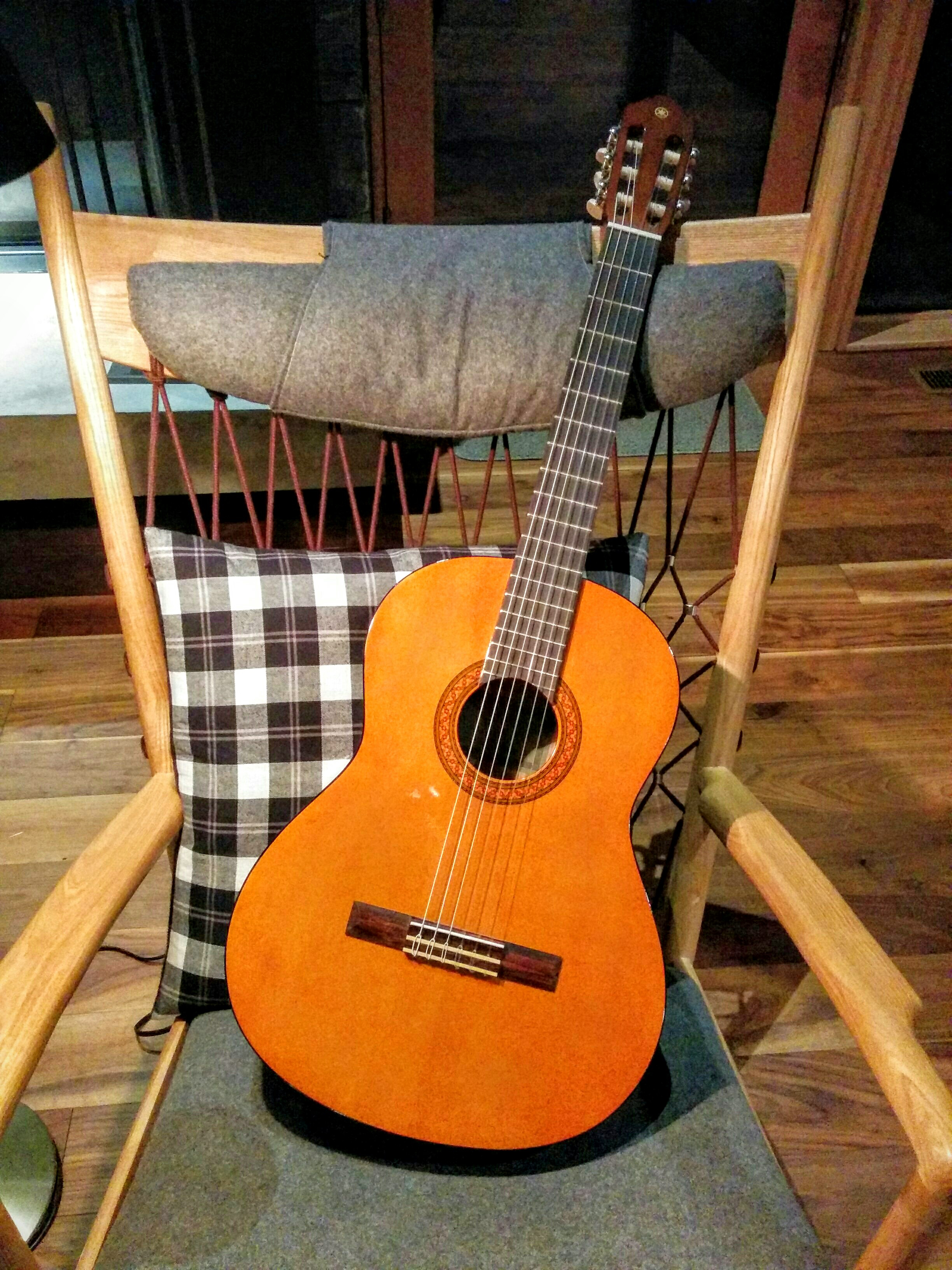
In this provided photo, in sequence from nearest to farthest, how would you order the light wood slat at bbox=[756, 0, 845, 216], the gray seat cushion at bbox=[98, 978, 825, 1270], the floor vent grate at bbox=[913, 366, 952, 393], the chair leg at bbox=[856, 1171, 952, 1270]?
the chair leg at bbox=[856, 1171, 952, 1270] < the gray seat cushion at bbox=[98, 978, 825, 1270] < the light wood slat at bbox=[756, 0, 845, 216] < the floor vent grate at bbox=[913, 366, 952, 393]

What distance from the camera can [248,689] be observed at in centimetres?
88

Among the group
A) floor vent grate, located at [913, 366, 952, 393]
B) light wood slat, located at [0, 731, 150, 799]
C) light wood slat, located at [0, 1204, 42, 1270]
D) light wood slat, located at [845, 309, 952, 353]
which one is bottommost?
light wood slat, located at [0, 731, 150, 799]

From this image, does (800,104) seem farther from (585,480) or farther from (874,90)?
(585,480)

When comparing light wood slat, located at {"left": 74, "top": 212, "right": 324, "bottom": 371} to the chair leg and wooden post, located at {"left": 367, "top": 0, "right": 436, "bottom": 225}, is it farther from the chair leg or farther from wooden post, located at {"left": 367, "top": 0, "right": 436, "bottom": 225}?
wooden post, located at {"left": 367, "top": 0, "right": 436, "bottom": 225}

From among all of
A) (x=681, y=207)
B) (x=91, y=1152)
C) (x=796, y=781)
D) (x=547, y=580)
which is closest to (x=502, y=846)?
(x=547, y=580)

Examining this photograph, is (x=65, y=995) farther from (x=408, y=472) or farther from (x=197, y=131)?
(x=197, y=131)

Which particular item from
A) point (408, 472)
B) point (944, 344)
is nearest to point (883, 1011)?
point (408, 472)

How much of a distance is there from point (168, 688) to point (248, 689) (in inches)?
3.4

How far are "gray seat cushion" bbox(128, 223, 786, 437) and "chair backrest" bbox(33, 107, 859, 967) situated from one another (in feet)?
0.10

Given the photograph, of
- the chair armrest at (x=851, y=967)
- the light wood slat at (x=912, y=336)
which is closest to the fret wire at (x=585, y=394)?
the chair armrest at (x=851, y=967)

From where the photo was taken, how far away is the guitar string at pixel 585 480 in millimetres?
796

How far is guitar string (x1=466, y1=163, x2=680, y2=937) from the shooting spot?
793mm

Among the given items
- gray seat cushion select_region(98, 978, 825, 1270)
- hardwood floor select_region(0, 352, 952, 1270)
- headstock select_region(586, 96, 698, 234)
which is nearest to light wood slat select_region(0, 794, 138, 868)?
hardwood floor select_region(0, 352, 952, 1270)

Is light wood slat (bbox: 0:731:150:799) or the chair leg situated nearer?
the chair leg
